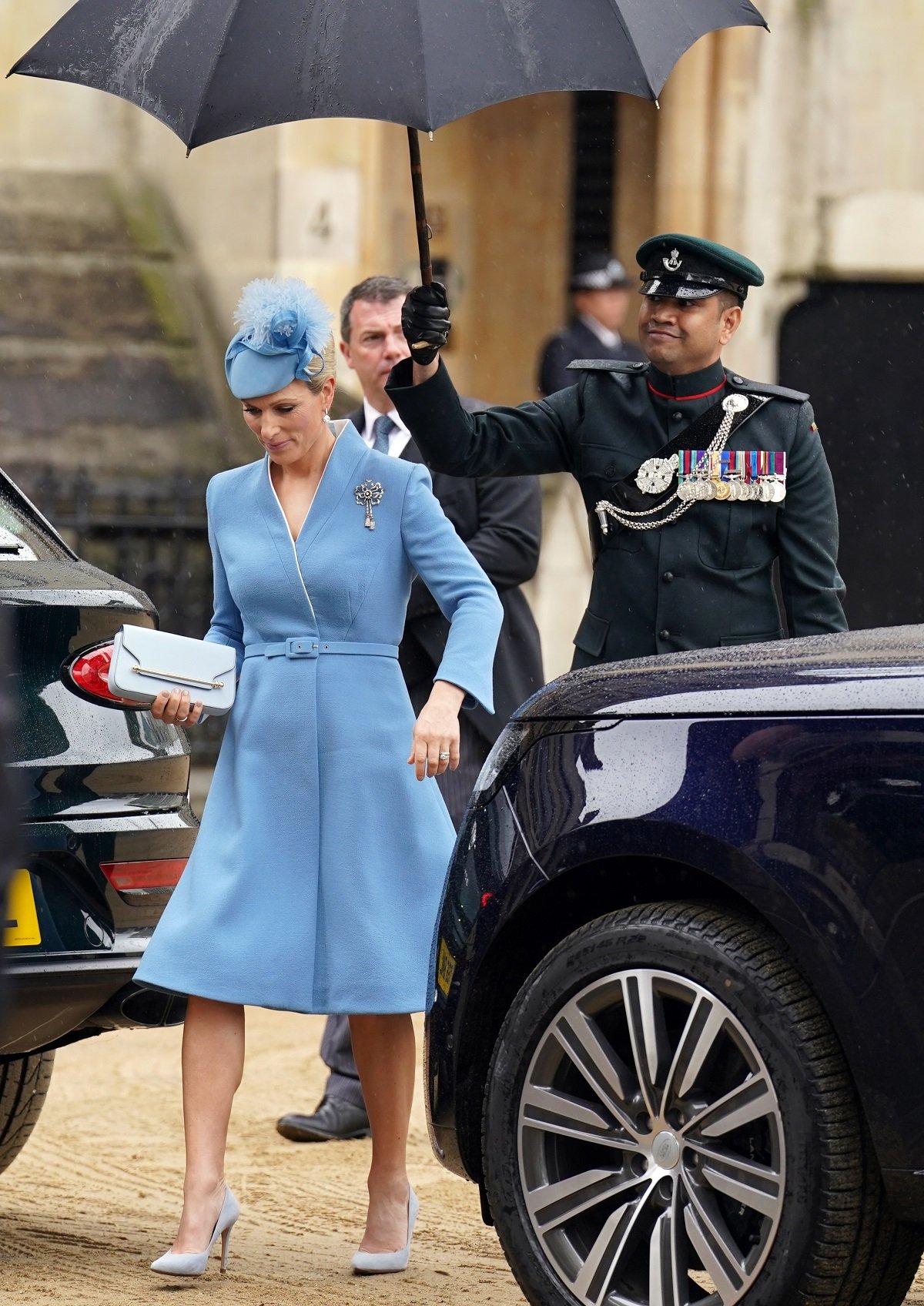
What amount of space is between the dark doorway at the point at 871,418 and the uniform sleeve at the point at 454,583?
934 cm

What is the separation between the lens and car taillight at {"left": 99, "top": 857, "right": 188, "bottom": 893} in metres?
4.60

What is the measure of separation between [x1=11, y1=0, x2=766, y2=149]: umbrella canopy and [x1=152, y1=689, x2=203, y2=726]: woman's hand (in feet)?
3.43

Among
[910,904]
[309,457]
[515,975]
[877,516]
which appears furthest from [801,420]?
[877,516]

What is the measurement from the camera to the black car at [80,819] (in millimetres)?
4500

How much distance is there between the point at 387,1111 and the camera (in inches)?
192

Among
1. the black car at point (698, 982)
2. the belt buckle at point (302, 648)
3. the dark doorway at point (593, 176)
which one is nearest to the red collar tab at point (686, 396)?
the belt buckle at point (302, 648)

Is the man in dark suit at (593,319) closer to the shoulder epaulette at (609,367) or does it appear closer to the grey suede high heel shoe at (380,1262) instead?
the shoulder epaulette at (609,367)

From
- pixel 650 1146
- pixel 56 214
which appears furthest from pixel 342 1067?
pixel 56 214

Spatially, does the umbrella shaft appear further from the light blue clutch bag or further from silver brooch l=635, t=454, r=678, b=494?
the light blue clutch bag

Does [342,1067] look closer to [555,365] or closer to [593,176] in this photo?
[555,365]

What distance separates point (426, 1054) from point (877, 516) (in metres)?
10.2

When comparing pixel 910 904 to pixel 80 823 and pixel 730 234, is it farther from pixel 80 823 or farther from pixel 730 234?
pixel 730 234

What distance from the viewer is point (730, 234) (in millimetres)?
14297

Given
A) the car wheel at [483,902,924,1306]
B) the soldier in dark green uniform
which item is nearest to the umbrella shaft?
the soldier in dark green uniform
